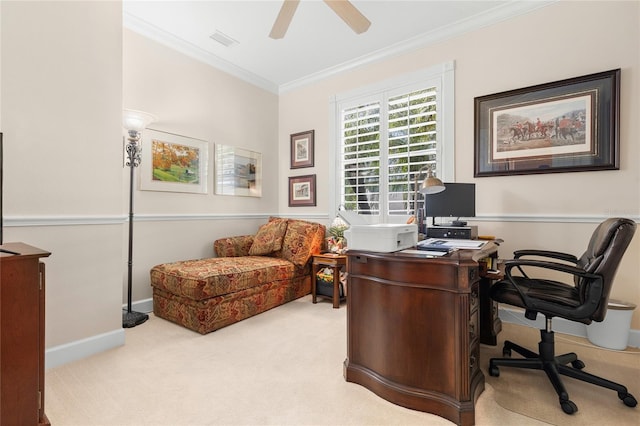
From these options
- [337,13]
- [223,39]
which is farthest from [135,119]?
[337,13]

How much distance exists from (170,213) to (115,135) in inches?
50.1

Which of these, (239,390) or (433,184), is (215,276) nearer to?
(239,390)

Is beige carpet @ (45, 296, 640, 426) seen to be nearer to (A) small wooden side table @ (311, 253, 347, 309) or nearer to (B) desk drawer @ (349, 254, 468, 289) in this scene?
(B) desk drawer @ (349, 254, 468, 289)

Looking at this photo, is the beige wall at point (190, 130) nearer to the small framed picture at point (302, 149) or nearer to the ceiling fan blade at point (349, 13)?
the small framed picture at point (302, 149)

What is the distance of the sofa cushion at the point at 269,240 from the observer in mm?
3898

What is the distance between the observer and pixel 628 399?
5.61 feet

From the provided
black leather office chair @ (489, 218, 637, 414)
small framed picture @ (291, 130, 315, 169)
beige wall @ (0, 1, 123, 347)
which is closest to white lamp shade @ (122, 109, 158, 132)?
beige wall @ (0, 1, 123, 347)

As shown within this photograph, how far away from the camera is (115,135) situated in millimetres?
2482

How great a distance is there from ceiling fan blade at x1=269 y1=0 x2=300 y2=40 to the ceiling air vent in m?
1.22

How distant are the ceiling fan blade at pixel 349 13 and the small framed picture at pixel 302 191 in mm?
2329

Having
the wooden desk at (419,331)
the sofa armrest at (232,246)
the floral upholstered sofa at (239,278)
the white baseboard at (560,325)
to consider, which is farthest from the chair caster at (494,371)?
the sofa armrest at (232,246)

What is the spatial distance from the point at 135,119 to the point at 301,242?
2.22m

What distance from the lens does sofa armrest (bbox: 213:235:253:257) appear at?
12.8ft

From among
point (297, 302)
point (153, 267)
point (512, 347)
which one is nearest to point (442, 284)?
point (512, 347)
